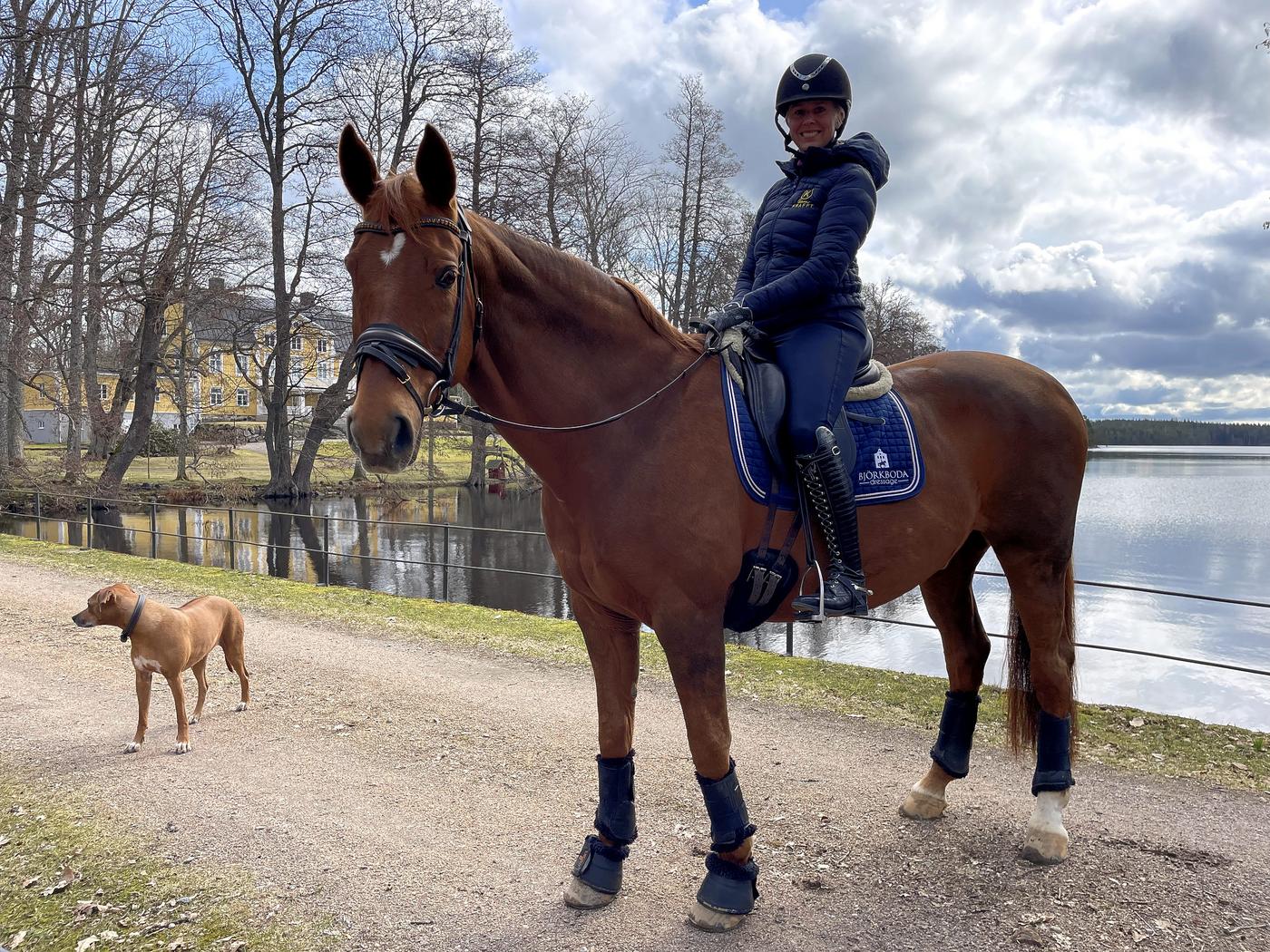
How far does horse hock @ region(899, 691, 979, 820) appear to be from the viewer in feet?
13.1

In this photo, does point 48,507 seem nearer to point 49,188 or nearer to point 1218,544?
point 49,188

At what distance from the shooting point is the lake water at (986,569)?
31.6 ft

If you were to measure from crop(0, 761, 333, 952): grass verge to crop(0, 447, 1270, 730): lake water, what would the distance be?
14.2 ft

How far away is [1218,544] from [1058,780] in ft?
63.3

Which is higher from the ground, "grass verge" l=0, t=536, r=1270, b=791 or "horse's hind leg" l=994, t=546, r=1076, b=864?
"horse's hind leg" l=994, t=546, r=1076, b=864

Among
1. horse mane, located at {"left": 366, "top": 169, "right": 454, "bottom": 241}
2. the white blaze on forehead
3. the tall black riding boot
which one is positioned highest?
horse mane, located at {"left": 366, "top": 169, "right": 454, "bottom": 241}

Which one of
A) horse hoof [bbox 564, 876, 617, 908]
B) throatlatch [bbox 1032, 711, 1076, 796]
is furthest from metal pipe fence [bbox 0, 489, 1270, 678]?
horse hoof [bbox 564, 876, 617, 908]

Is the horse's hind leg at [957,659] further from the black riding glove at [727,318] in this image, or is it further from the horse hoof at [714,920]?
the black riding glove at [727,318]

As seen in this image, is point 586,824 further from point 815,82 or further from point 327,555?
point 327,555

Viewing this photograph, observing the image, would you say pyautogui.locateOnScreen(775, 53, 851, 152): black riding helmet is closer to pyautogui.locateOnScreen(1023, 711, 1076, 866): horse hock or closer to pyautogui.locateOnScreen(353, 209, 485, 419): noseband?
pyautogui.locateOnScreen(353, 209, 485, 419): noseband

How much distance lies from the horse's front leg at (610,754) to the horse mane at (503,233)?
1110 mm

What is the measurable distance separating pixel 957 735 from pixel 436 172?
11.8 feet

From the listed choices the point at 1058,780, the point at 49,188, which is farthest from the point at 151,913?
the point at 49,188

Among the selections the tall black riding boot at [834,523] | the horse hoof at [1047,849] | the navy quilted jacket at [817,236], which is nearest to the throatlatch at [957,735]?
the horse hoof at [1047,849]
